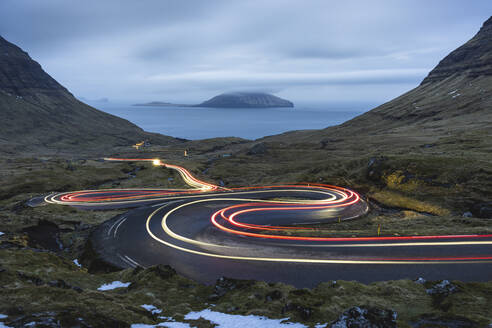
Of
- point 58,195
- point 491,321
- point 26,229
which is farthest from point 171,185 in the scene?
point 491,321

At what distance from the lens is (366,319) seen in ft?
36.6

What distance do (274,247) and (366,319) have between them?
1735 centimetres

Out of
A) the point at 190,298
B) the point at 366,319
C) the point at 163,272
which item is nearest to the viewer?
the point at 366,319

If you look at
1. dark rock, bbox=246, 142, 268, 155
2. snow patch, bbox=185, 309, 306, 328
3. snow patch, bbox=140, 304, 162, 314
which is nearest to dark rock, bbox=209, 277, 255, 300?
snow patch, bbox=185, 309, 306, 328

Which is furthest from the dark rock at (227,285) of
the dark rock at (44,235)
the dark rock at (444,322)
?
the dark rock at (44,235)

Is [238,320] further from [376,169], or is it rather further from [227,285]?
[376,169]

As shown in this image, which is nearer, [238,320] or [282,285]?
[238,320]

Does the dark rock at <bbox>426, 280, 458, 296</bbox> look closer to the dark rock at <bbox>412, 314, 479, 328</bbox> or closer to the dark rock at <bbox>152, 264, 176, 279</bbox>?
the dark rock at <bbox>412, 314, 479, 328</bbox>

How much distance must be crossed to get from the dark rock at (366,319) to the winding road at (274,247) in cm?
967

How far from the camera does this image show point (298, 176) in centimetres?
7450

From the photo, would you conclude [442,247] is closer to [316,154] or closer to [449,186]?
[449,186]

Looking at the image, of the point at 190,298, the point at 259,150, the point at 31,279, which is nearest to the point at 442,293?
the point at 190,298

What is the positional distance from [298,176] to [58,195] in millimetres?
59055

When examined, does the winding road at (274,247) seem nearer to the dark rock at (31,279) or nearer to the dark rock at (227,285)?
the dark rock at (227,285)
